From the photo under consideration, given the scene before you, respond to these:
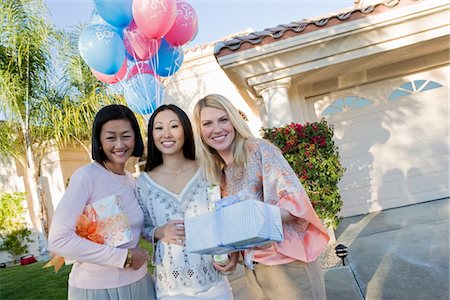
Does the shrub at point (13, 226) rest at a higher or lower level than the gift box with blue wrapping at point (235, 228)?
lower

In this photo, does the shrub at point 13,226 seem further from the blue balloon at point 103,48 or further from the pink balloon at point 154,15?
the pink balloon at point 154,15

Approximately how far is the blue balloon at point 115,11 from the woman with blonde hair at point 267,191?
2987 mm

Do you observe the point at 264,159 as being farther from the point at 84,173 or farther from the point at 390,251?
the point at 390,251

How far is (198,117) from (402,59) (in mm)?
6003

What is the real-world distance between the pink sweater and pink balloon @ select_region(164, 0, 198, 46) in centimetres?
319

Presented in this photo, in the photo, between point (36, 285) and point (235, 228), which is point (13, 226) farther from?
point (235, 228)

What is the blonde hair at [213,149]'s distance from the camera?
5.77 feet

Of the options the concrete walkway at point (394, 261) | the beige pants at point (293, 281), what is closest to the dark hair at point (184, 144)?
the beige pants at point (293, 281)

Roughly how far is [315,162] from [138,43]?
107 inches

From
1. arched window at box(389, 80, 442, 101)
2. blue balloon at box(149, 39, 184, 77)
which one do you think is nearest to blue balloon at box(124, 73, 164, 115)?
blue balloon at box(149, 39, 184, 77)

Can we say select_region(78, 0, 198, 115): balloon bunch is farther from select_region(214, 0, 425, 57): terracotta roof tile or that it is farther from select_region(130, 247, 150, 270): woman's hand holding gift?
select_region(130, 247, 150, 270): woman's hand holding gift

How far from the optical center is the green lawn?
453 cm

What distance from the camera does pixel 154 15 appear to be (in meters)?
4.09

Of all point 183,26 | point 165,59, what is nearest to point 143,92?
point 165,59
